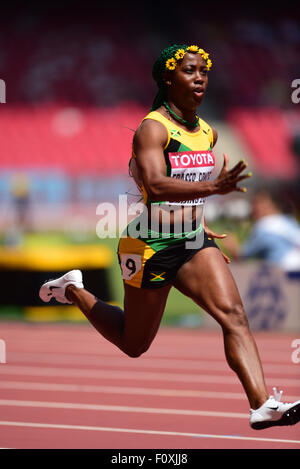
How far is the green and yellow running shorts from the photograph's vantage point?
15.0ft

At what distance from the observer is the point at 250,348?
14.0ft

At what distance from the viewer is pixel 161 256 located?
458cm

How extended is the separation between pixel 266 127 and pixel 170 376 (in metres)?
24.7

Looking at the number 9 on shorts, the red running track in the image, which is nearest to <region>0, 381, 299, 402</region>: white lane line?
the red running track

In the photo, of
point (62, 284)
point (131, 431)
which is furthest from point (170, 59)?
point (131, 431)

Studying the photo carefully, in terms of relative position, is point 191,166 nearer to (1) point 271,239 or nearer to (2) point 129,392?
(2) point 129,392

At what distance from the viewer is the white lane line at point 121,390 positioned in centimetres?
639

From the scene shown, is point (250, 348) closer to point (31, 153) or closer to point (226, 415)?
point (226, 415)

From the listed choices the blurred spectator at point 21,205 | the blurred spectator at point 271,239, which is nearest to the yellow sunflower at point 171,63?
the blurred spectator at point 271,239

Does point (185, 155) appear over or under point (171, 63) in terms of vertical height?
under

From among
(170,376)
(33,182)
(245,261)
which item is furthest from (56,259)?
(33,182)

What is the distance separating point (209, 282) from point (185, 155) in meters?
0.65

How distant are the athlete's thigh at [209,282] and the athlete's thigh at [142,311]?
139 millimetres

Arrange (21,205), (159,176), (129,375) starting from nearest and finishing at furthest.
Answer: (159,176), (129,375), (21,205)
